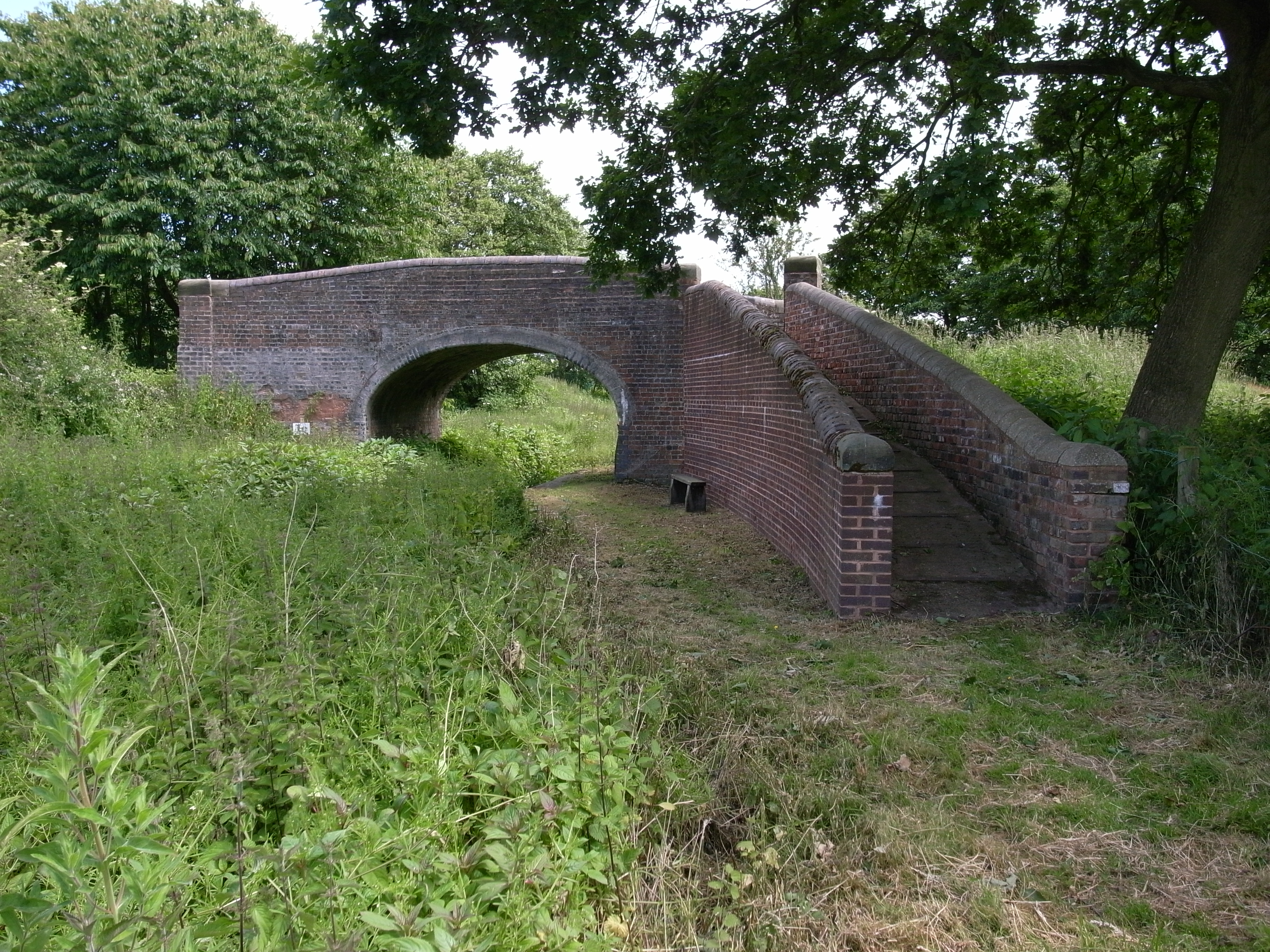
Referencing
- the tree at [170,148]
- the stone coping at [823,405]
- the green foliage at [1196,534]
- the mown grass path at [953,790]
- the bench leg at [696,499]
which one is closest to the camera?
the mown grass path at [953,790]

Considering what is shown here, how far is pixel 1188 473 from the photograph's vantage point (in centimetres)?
522

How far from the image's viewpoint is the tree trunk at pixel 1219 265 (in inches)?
247

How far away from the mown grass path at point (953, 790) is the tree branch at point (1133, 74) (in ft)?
14.3

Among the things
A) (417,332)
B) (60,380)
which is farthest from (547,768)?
(60,380)

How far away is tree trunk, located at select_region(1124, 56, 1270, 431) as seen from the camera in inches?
247

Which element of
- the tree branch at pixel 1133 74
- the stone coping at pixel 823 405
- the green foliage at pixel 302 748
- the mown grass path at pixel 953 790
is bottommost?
the mown grass path at pixel 953 790

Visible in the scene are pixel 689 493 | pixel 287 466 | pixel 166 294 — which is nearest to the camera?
pixel 287 466

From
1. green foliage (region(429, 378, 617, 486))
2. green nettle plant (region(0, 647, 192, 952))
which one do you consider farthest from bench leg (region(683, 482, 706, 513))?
green nettle plant (region(0, 647, 192, 952))

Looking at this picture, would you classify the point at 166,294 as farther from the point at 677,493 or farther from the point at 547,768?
the point at 547,768

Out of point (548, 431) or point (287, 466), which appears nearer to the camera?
point (287, 466)

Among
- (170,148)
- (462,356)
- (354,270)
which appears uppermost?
(170,148)

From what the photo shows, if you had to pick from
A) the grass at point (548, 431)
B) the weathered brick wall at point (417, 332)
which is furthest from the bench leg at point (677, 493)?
the grass at point (548, 431)

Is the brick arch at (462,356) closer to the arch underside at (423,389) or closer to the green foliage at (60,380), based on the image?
the arch underside at (423,389)

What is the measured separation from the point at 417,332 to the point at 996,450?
10917mm
